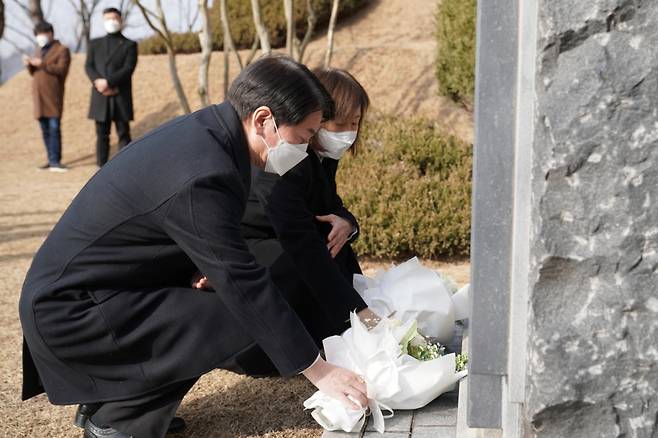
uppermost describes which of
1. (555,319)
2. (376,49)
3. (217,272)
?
(555,319)

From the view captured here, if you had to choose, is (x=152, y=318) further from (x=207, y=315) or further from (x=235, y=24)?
(x=235, y=24)

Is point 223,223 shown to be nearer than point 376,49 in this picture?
Yes

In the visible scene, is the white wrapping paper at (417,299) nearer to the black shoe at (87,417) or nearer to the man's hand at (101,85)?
the black shoe at (87,417)

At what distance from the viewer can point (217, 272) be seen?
2377 millimetres

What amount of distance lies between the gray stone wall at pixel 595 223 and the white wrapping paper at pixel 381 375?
96 centimetres

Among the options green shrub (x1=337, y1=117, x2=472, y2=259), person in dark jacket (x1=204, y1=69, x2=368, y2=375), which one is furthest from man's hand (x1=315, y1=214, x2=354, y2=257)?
green shrub (x1=337, y1=117, x2=472, y2=259)

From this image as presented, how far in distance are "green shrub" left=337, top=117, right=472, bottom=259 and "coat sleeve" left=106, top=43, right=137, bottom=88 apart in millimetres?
4385

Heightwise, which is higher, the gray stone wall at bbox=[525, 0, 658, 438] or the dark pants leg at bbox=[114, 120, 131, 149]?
the gray stone wall at bbox=[525, 0, 658, 438]

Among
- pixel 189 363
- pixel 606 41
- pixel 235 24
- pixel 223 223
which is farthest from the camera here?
pixel 235 24

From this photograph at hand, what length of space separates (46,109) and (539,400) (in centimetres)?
1010

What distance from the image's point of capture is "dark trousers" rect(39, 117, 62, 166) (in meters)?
10.9

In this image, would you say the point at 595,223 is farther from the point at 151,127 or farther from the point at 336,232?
the point at 151,127

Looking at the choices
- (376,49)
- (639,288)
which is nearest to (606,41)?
(639,288)

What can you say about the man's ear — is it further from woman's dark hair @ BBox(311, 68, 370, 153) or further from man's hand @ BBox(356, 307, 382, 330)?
man's hand @ BBox(356, 307, 382, 330)
